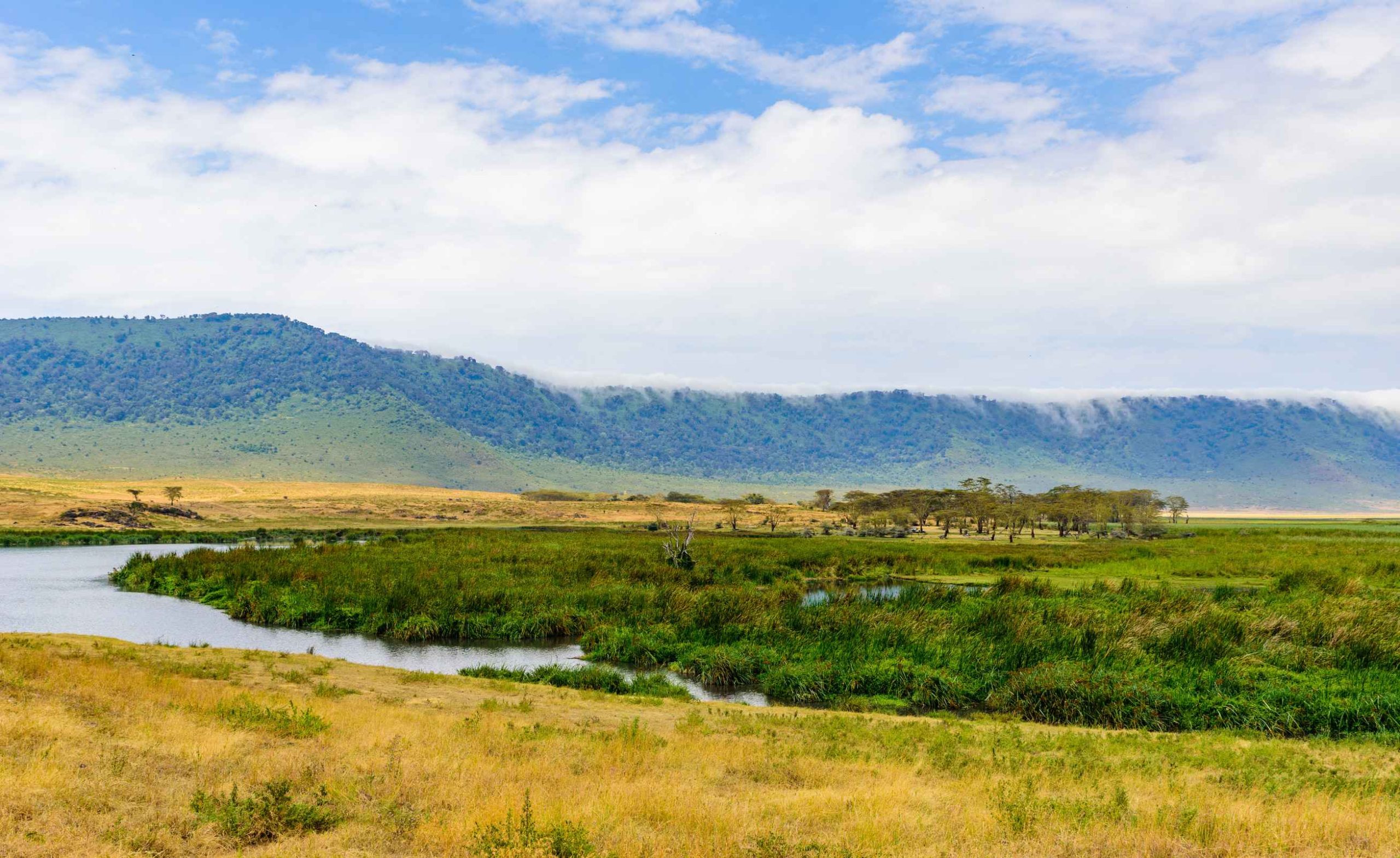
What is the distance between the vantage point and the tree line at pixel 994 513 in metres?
94.6

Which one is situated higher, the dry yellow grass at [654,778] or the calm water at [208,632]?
the dry yellow grass at [654,778]

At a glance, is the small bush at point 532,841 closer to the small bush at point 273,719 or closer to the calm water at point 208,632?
the small bush at point 273,719

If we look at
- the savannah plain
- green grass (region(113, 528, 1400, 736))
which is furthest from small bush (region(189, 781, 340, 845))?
green grass (region(113, 528, 1400, 736))

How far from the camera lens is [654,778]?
12.0 meters

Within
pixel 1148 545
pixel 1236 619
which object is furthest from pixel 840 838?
pixel 1148 545

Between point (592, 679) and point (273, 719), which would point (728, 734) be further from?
point (273, 719)

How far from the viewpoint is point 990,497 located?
103 m

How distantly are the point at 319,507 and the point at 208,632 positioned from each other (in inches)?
2948

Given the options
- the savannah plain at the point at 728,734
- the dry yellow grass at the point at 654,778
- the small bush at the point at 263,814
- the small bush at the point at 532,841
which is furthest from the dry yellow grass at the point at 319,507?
the small bush at the point at 532,841

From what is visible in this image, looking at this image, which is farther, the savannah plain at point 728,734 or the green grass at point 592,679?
the green grass at point 592,679

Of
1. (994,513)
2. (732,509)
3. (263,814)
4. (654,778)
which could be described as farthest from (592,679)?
(732,509)

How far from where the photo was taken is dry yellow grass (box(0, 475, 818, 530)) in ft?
267

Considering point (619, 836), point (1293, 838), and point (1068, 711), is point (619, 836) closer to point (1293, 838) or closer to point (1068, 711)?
point (1293, 838)

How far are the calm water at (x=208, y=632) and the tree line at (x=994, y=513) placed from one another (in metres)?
64.1
